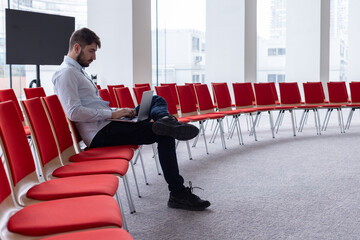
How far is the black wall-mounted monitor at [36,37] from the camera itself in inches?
275

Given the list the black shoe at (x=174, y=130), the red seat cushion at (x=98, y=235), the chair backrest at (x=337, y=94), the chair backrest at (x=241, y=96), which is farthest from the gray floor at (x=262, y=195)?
the chair backrest at (x=337, y=94)

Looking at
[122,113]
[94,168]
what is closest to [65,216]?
[94,168]

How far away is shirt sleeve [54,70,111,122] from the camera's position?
3.49 meters

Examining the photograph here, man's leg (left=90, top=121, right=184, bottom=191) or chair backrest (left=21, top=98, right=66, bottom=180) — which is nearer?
chair backrest (left=21, top=98, right=66, bottom=180)

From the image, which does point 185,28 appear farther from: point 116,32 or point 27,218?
point 27,218

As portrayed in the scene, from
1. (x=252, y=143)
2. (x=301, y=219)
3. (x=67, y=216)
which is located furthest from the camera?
(x=252, y=143)

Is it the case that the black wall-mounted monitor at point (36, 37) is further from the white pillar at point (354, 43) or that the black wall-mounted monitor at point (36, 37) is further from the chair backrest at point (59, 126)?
the white pillar at point (354, 43)

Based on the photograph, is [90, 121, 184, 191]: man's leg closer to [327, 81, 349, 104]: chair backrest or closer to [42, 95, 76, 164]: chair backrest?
[42, 95, 76, 164]: chair backrest

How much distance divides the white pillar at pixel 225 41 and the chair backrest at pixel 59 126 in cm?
884

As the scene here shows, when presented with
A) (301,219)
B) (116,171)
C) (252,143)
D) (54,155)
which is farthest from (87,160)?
(252,143)

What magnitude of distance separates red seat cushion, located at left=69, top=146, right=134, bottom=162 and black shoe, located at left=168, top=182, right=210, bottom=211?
554mm

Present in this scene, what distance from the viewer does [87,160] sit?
3256 mm

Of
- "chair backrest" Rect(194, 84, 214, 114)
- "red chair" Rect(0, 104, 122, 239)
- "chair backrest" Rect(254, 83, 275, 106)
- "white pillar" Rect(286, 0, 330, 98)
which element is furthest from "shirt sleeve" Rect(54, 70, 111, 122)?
"white pillar" Rect(286, 0, 330, 98)

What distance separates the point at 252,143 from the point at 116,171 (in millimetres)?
4737
